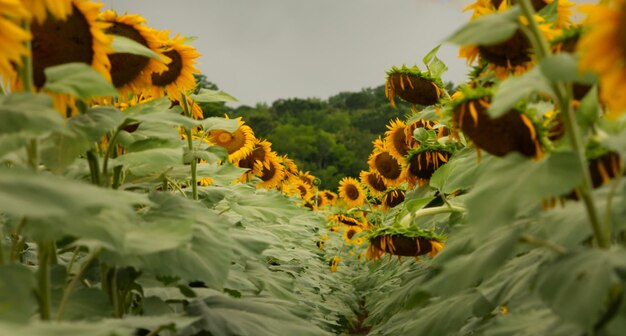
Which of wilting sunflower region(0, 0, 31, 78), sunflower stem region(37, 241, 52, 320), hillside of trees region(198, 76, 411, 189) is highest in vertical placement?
wilting sunflower region(0, 0, 31, 78)

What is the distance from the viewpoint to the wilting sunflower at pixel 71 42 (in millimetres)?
1626

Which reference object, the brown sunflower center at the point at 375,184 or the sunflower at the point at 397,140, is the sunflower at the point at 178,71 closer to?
the sunflower at the point at 397,140

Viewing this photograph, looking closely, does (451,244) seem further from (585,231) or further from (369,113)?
→ (369,113)

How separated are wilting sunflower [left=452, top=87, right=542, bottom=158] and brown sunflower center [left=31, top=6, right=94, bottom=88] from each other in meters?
0.93

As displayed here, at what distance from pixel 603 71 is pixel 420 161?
292 centimetres

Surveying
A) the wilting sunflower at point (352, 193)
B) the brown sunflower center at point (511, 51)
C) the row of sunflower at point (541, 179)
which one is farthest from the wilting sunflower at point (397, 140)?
the wilting sunflower at point (352, 193)

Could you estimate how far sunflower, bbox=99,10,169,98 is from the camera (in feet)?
7.22

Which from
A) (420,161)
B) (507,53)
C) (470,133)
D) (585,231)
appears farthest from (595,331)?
(420,161)

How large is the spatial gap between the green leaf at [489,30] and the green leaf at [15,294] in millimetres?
907

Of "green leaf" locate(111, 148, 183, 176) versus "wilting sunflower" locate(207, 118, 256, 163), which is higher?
"green leaf" locate(111, 148, 183, 176)

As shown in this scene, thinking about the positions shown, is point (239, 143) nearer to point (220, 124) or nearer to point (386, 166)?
point (386, 166)

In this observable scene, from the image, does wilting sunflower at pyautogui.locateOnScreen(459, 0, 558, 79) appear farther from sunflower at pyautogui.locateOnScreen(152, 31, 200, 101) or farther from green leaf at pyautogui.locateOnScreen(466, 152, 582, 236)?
sunflower at pyautogui.locateOnScreen(152, 31, 200, 101)

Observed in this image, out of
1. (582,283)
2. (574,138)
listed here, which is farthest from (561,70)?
(582,283)

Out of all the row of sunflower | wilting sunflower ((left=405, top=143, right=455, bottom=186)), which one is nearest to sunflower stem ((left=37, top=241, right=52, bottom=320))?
the row of sunflower
